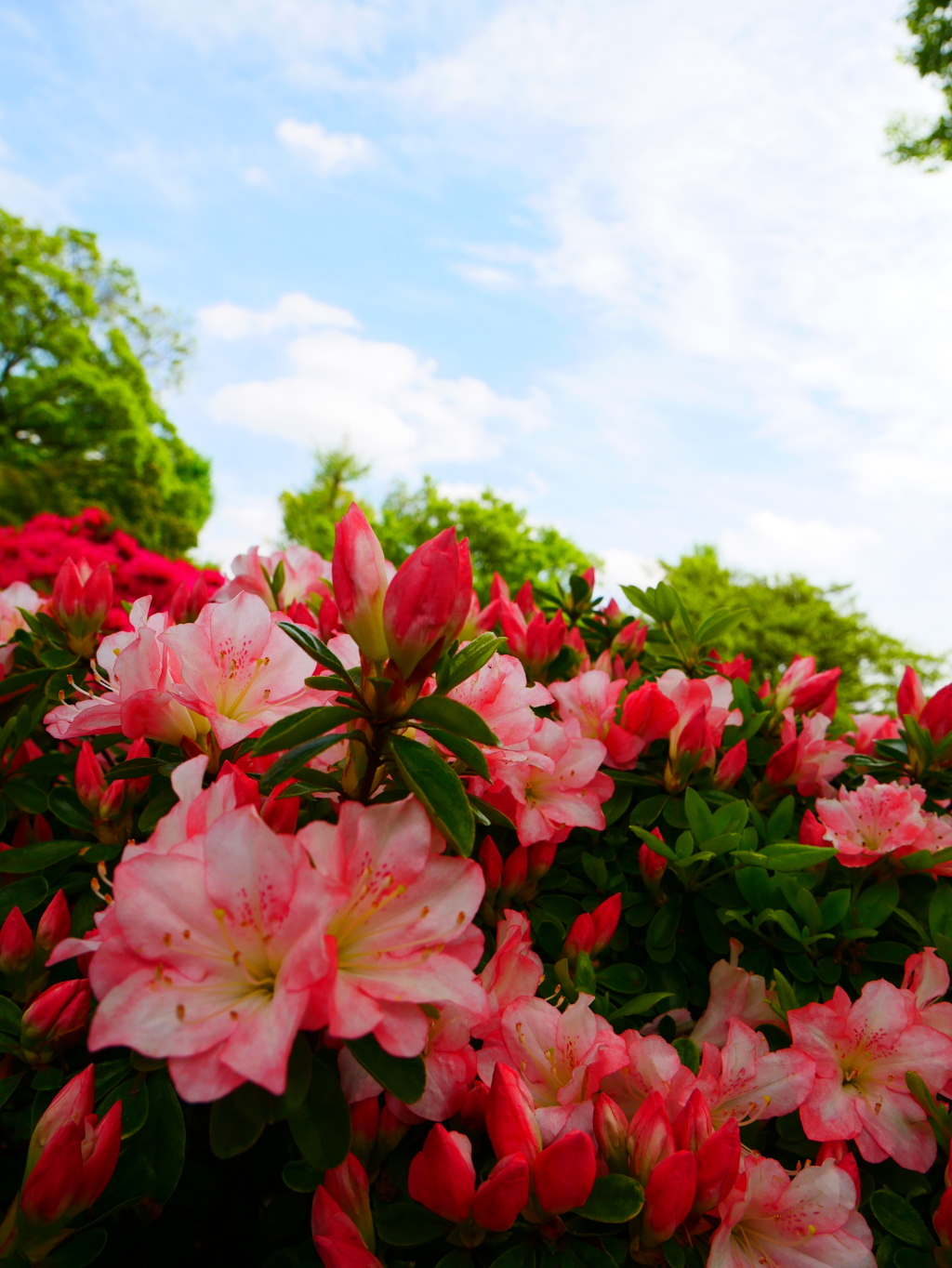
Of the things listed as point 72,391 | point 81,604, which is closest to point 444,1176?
point 81,604

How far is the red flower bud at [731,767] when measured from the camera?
1.39 metres

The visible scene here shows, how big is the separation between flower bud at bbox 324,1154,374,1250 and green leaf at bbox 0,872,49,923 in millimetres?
589

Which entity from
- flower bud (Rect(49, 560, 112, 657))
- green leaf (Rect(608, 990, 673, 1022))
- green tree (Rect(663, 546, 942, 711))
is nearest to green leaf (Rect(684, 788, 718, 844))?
green leaf (Rect(608, 990, 673, 1022))

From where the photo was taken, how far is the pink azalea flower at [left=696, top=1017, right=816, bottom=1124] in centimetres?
94

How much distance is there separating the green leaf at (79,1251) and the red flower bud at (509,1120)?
1.32ft

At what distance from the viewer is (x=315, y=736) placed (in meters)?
0.74

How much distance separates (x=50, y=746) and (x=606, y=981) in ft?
4.30

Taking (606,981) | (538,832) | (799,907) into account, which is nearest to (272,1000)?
(538,832)

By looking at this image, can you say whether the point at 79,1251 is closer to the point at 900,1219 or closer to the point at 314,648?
the point at 314,648

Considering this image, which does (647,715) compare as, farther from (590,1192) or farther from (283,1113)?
(283,1113)

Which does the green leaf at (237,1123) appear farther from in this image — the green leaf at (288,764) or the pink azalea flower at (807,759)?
the pink azalea flower at (807,759)

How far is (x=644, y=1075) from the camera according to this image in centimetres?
93

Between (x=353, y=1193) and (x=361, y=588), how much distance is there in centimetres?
61

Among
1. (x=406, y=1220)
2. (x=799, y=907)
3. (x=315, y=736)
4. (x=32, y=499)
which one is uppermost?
(x=32, y=499)
